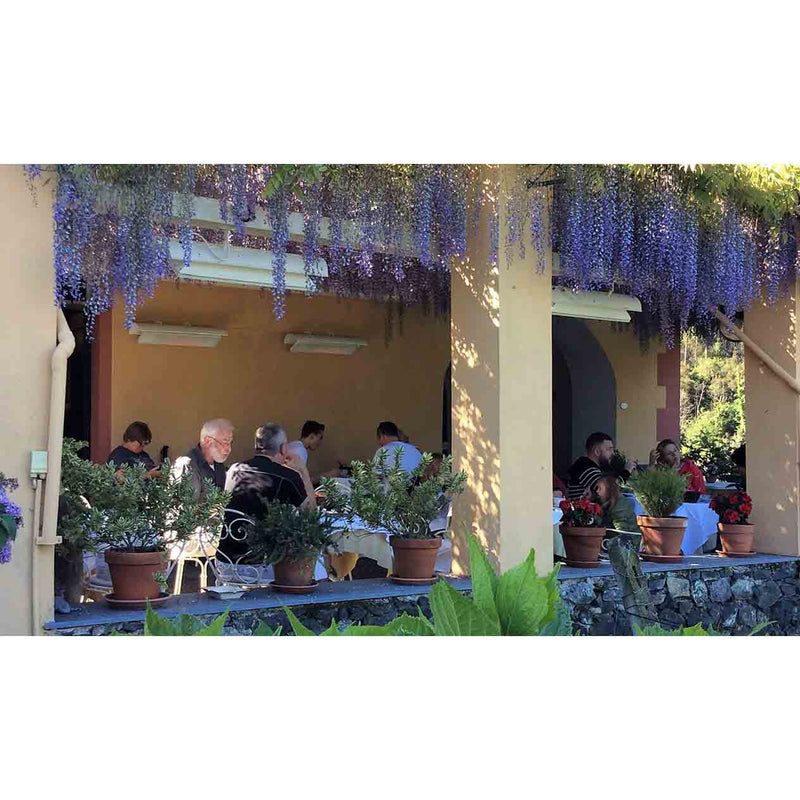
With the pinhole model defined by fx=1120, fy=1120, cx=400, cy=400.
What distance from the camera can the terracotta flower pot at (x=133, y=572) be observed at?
4.45 m

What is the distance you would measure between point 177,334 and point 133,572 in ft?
13.5

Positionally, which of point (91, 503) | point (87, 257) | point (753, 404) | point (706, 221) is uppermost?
point (706, 221)

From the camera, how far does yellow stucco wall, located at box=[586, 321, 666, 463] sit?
10.8 metres

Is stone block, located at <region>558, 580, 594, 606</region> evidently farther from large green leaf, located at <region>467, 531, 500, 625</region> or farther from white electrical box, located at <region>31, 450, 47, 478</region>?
large green leaf, located at <region>467, 531, 500, 625</region>

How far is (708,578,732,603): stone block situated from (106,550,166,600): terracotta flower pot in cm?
339

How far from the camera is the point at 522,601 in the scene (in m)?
1.66

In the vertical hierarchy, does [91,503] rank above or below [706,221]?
below

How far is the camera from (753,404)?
23.8 ft

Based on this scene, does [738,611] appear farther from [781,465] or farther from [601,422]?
[601,422]

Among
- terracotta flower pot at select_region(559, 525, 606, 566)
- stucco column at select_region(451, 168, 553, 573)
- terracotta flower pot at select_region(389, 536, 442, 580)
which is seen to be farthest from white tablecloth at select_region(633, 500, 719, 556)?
terracotta flower pot at select_region(389, 536, 442, 580)

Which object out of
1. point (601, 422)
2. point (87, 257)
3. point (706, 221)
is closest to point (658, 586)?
point (706, 221)

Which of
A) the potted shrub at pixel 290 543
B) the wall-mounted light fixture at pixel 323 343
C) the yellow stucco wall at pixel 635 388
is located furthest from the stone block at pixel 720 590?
the yellow stucco wall at pixel 635 388

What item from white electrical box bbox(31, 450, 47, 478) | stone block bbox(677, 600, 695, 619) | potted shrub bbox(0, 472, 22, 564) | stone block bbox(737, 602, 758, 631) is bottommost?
stone block bbox(737, 602, 758, 631)
